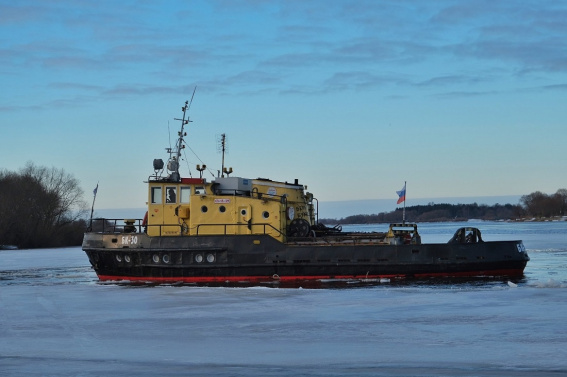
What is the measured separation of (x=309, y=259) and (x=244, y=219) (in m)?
2.09

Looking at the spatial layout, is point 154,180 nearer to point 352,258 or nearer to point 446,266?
point 352,258

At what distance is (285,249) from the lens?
2017 centimetres

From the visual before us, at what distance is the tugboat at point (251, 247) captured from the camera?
66.0 feet

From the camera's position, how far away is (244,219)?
20.7 metres

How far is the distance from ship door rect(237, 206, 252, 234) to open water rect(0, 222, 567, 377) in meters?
2.00

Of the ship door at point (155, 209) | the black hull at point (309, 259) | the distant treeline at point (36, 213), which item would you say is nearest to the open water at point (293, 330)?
the black hull at point (309, 259)

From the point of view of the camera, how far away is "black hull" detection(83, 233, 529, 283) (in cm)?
2008

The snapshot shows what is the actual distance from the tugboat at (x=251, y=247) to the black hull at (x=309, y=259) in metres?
0.03

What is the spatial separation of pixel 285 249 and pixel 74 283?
21.3 feet

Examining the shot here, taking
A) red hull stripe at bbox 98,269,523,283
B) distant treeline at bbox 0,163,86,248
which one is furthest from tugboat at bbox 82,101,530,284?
distant treeline at bbox 0,163,86,248

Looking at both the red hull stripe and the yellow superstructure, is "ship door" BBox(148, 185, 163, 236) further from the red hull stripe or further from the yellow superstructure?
the red hull stripe

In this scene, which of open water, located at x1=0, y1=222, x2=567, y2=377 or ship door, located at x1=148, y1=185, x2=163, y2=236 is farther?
ship door, located at x1=148, y1=185, x2=163, y2=236

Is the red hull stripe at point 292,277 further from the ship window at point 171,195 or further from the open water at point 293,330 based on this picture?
the ship window at point 171,195

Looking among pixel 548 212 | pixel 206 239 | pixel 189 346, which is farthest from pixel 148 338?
pixel 548 212
